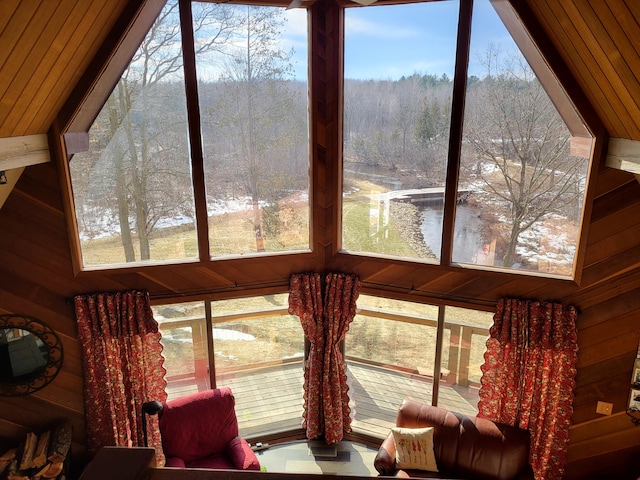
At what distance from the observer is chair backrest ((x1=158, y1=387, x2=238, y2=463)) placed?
4480mm

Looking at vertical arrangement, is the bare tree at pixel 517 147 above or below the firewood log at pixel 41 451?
above

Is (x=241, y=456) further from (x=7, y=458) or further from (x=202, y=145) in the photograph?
(x=202, y=145)

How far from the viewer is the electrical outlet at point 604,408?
4.39 m

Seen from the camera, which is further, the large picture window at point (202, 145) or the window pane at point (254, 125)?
the window pane at point (254, 125)

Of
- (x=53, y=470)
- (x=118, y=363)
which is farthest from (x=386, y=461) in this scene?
(x=53, y=470)

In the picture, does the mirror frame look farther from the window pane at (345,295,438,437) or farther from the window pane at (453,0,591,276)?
the window pane at (453,0,591,276)

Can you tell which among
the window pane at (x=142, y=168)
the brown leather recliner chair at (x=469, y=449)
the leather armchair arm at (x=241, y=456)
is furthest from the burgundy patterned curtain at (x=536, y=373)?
the window pane at (x=142, y=168)

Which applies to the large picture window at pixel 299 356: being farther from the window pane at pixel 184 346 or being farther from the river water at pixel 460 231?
the river water at pixel 460 231

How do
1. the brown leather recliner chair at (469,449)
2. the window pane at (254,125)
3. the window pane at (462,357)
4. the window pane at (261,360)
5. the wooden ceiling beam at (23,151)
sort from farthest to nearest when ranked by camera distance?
the window pane at (261,360), the window pane at (462,357), the window pane at (254,125), the brown leather recliner chair at (469,449), the wooden ceiling beam at (23,151)

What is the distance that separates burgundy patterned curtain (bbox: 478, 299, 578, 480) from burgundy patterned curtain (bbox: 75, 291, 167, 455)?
3.43m

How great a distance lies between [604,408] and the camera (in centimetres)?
441

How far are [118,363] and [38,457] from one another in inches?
39.8

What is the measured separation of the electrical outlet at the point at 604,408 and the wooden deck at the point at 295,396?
176cm

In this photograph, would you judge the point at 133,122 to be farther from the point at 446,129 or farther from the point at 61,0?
Answer: the point at 446,129
